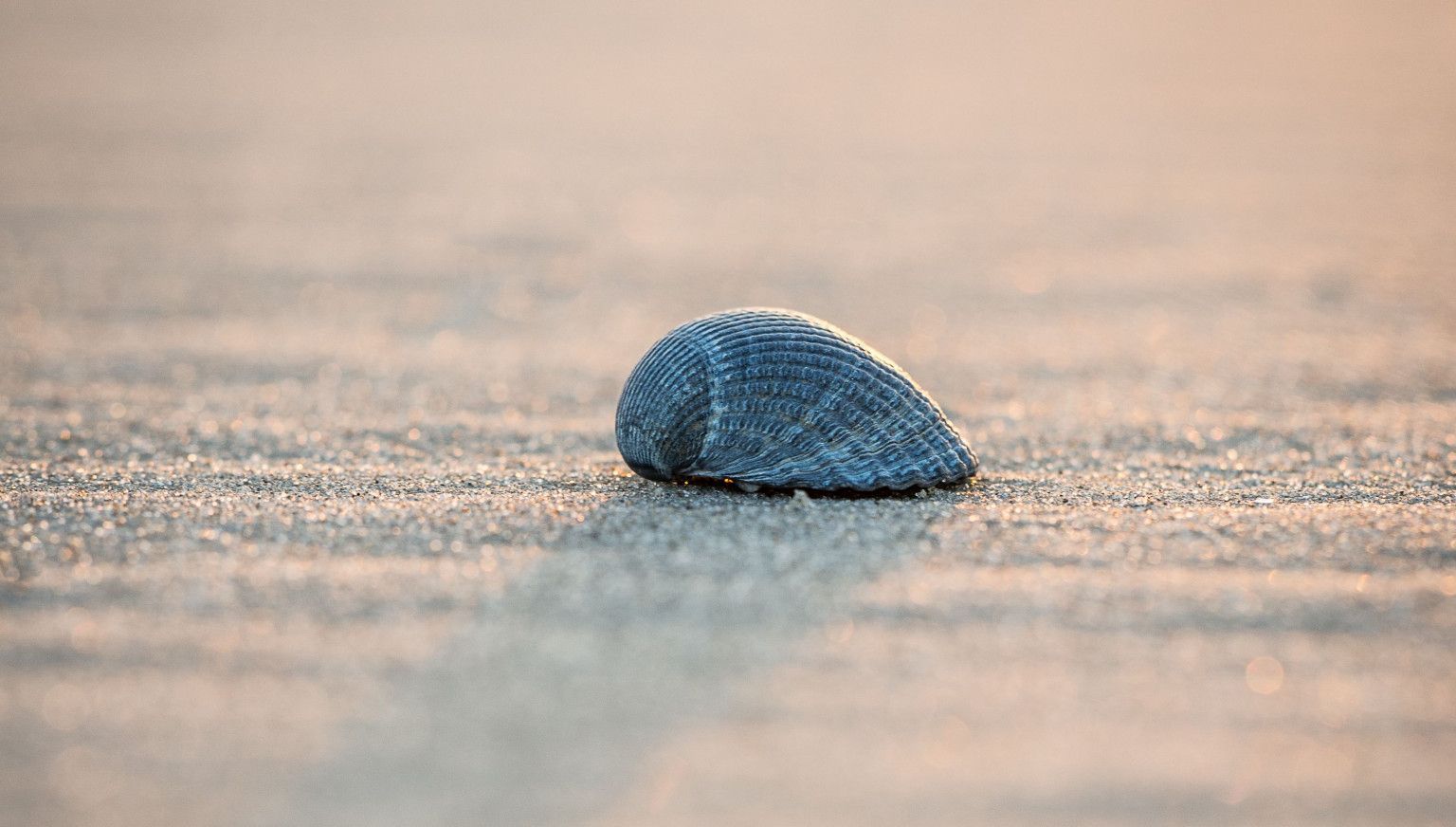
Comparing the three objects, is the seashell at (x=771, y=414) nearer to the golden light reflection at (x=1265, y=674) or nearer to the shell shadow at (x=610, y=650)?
the shell shadow at (x=610, y=650)

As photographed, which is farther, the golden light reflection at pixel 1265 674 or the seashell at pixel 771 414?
the seashell at pixel 771 414

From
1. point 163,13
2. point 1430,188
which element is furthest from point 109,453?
point 163,13

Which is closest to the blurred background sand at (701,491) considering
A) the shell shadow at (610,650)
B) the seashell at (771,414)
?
the shell shadow at (610,650)

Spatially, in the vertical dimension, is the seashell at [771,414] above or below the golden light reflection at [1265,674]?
above

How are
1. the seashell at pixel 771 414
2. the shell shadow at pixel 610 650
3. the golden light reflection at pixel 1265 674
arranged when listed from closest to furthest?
the shell shadow at pixel 610 650
the golden light reflection at pixel 1265 674
the seashell at pixel 771 414

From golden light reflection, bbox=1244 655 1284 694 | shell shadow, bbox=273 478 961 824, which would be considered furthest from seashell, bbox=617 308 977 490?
golden light reflection, bbox=1244 655 1284 694

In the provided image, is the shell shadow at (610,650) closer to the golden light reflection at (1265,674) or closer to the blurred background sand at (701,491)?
the blurred background sand at (701,491)

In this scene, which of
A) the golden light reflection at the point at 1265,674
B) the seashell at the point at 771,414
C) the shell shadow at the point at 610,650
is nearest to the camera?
the shell shadow at the point at 610,650

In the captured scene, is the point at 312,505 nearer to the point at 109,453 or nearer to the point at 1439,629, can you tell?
the point at 109,453
